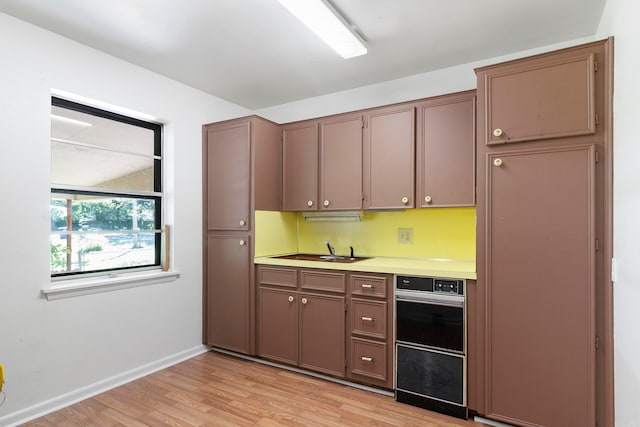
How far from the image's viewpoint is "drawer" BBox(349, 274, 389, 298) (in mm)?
2592

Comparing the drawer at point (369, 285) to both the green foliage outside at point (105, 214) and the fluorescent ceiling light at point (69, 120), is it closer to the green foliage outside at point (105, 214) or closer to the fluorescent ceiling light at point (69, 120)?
the green foliage outside at point (105, 214)

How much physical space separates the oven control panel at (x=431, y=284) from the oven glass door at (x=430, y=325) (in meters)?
0.10

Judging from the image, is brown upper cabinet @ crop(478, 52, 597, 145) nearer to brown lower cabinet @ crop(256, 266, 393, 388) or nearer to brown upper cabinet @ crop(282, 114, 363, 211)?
brown upper cabinet @ crop(282, 114, 363, 211)

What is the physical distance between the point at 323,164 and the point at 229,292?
1.53m

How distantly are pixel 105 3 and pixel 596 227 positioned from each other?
3184mm

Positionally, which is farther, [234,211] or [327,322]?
[234,211]

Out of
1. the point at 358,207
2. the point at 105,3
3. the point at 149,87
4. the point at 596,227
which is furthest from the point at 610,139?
the point at 149,87

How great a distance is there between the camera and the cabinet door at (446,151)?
8.31ft

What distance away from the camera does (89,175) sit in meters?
2.74

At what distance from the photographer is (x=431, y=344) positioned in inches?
93.9

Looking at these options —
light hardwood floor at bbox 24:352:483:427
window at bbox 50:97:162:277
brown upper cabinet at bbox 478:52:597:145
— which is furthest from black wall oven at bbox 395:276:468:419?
window at bbox 50:97:162:277

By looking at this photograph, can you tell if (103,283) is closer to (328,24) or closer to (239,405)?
(239,405)

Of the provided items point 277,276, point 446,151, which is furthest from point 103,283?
point 446,151

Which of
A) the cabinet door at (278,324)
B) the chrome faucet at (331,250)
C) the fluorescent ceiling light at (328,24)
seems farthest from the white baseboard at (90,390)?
the fluorescent ceiling light at (328,24)
